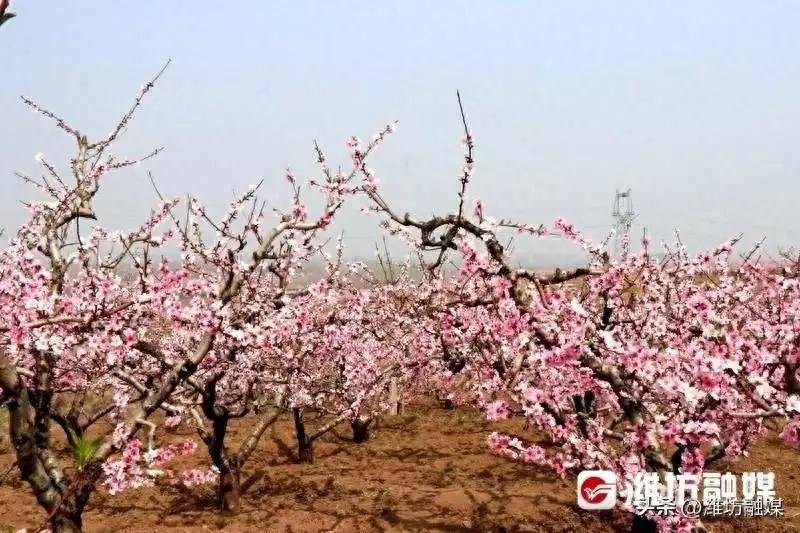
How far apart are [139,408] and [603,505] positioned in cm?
576

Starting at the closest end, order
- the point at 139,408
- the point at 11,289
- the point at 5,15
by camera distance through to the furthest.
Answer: the point at 5,15 < the point at 139,408 < the point at 11,289

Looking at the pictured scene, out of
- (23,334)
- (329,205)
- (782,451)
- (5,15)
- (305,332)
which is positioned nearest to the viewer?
(5,15)

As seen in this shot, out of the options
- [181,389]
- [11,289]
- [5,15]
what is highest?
[5,15]

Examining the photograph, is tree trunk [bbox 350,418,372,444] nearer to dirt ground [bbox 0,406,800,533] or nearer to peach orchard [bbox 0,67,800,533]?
dirt ground [bbox 0,406,800,533]

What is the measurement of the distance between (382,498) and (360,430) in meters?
4.73

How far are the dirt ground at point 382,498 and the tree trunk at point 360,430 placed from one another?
0.41m

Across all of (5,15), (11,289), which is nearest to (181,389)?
(11,289)

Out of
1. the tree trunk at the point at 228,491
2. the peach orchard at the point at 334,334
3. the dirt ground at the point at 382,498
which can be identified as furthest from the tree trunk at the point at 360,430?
the tree trunk at the point at 228,491

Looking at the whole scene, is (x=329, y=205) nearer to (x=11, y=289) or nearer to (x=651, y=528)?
(x=11, y=289)

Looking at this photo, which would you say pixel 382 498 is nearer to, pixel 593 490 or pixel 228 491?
pixel 228 491

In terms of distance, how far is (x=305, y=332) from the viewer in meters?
9.73

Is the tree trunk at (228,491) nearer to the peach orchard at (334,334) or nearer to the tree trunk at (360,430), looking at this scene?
the peach orchard at (334,334)

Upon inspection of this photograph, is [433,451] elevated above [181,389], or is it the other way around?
[181,389]

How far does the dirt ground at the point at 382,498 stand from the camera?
328 inches
